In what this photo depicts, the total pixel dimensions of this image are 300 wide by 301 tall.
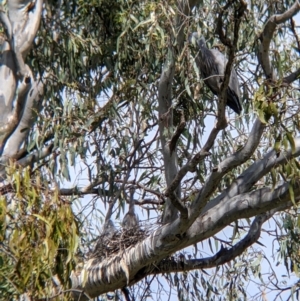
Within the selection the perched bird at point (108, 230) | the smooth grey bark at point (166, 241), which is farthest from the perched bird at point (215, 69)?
the smooth grey bark at point (166, 241)

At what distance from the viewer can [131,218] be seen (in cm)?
548

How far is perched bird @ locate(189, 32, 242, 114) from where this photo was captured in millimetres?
5887

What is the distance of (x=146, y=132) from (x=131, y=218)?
72cm

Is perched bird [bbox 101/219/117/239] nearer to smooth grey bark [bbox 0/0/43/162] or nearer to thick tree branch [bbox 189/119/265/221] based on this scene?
smooth grey bark [bbox 0/0/43/162]

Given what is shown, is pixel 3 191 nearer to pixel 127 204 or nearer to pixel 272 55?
pixel 127 204

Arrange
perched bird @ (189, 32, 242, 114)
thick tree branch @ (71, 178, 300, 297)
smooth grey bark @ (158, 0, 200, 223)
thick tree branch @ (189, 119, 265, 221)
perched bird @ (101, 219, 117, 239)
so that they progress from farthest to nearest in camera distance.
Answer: perched bird @ (189, 32, 242, 114)
perched bird @ (101, 219, 117, 239)
smooth grey bark @ (158, 0, 200, 223)
thick tree branch @ (71, 178, 300, 297)
thick tree branch @ (189, 119, 265, 221)

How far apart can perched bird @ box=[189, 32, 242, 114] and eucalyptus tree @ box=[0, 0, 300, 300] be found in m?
0.07

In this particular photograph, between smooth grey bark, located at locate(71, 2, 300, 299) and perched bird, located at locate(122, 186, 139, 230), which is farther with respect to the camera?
perched bird, located at locate(122, 186, 139, 230)

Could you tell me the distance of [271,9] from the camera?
5.49 meters

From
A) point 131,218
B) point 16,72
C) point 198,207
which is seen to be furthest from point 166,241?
point 16,72

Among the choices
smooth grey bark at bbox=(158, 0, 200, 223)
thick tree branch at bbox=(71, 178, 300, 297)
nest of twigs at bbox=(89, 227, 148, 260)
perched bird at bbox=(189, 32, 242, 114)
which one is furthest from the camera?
perched bird at bbox=(189, 32, 242, 114)

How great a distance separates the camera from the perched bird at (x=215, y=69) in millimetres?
5887

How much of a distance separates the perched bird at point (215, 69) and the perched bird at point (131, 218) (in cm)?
97

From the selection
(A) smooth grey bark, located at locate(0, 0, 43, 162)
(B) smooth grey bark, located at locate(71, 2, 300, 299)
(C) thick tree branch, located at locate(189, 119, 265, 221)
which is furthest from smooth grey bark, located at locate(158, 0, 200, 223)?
(A) smooth grey bark, located at locate(0, 0, 43, 162)
